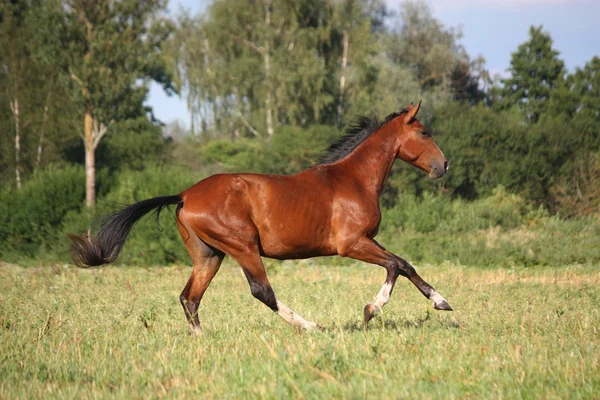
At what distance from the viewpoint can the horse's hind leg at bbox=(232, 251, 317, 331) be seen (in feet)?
24.5

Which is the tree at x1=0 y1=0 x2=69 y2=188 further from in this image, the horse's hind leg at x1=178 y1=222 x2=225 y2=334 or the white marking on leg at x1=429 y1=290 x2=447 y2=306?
the white marking on leg at x1=429 y1=290 x2=447 y2=306

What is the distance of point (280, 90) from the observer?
1560 inches

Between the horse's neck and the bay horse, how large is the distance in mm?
19

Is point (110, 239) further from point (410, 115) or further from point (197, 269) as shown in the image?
point (410, 115)

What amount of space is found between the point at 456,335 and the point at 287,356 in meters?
1.78

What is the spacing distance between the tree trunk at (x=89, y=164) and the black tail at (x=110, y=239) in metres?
20.4

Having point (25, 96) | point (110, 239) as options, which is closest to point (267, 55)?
point (25, 96)

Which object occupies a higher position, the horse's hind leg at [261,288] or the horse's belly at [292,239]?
the horse's belly at [292,239]

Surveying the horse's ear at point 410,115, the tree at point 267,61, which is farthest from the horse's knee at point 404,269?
the tree at point 267,61

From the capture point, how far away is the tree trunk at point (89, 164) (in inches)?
1123

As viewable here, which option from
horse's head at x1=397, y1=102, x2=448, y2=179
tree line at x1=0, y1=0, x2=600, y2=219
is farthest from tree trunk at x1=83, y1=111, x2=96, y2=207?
horse's head at x1=397, y1=102, x2=448, y2=179

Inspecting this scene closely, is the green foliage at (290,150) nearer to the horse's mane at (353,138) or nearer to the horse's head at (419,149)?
the horse's mane at (353,138)

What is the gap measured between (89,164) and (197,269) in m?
22.1

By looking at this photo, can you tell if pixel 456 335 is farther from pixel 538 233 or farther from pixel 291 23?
pixel 291 23
